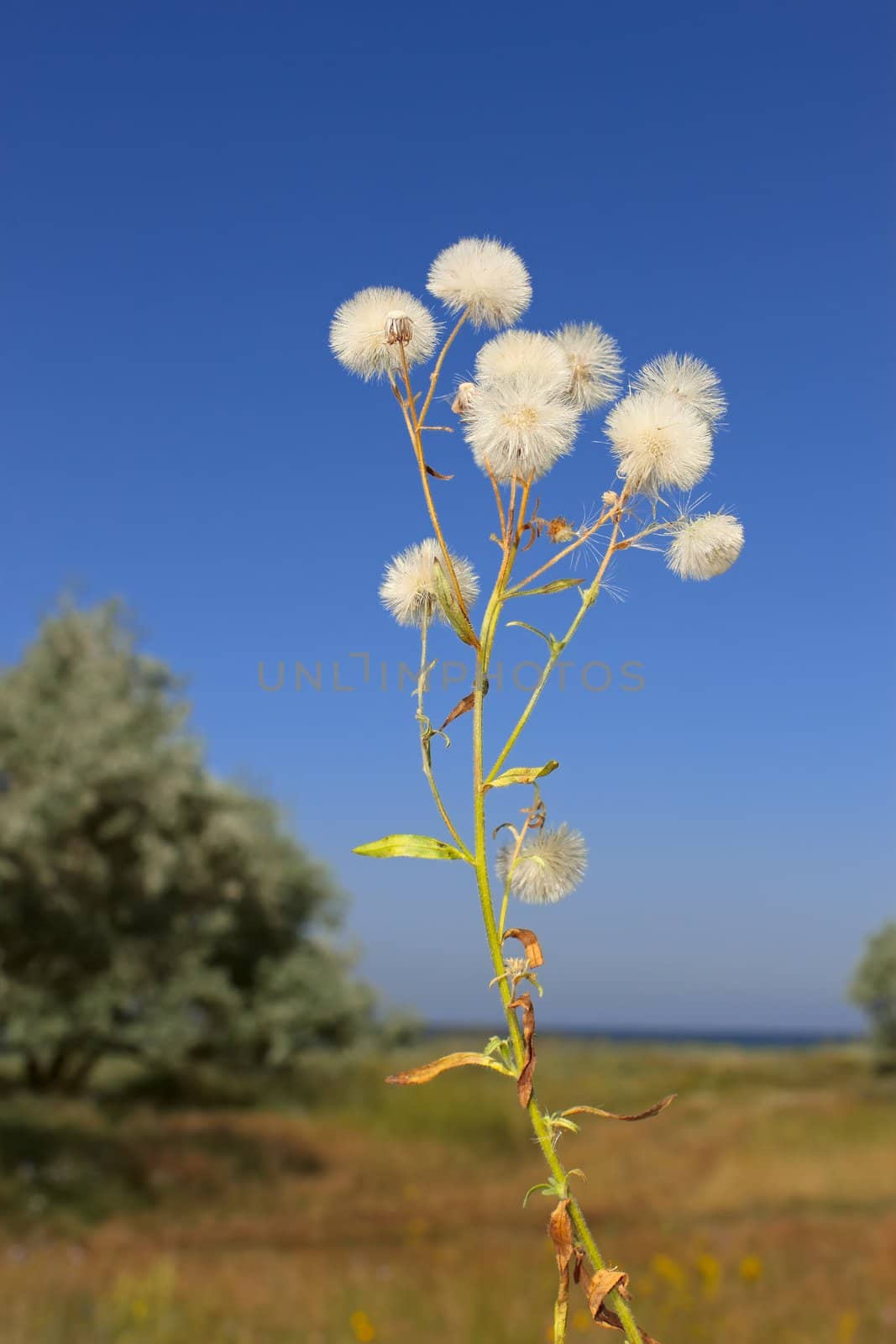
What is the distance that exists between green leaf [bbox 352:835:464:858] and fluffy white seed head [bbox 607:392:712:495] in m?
0.41

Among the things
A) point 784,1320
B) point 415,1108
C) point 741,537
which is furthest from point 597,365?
point 415,1108

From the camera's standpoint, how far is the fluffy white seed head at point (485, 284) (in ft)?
4.15

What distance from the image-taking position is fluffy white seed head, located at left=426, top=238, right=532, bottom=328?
1264mm

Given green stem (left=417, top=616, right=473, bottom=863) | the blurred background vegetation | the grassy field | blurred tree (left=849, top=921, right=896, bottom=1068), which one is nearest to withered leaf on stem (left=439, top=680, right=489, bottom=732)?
green stem (left=417, top=616, right=473, bottom=863)

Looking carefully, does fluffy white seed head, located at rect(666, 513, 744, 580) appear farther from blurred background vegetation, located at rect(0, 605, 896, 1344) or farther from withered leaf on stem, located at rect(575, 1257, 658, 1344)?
blurred background vegetation, located at rect(0, 605, 896, 1344)

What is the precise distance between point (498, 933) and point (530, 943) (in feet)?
0.30

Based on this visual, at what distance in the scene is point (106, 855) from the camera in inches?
561

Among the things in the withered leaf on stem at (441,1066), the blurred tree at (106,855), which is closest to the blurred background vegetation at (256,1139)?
the blurred tree at (106,855)

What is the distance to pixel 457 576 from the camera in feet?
3.85

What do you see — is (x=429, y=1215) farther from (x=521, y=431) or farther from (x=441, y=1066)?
(x=521, y=431)

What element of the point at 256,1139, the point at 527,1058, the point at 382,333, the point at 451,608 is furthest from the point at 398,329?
the point at 256,1139

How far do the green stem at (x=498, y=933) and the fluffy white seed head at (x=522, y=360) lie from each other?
7.8 inches

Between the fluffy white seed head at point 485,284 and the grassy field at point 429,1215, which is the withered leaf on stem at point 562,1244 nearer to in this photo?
the fluffy white seed head at point 485,284

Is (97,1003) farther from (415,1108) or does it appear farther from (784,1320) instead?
(784,1320)
